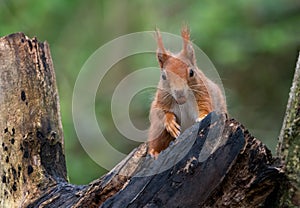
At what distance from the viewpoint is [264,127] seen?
542 centimetres

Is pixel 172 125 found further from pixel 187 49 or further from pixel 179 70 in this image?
pixel 187 49

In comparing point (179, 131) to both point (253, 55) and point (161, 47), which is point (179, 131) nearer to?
point (161, 47)

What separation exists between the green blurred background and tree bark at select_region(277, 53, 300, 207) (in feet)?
9.41

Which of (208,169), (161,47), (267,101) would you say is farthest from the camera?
(267,101)

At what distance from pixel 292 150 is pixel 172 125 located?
63 cm

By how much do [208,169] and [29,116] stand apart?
78 cm

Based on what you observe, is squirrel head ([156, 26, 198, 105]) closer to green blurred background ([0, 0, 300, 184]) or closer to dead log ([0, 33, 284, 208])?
dead log ([0, 33, 284, 208])

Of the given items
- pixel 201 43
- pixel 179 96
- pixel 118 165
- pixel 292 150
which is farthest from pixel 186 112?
pixel 201 43

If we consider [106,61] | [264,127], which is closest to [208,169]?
[106,61]

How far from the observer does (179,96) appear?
2586 millimetres

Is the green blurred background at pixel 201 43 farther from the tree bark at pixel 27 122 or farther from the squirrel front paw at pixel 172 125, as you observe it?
the tree bark at pixel 27 122

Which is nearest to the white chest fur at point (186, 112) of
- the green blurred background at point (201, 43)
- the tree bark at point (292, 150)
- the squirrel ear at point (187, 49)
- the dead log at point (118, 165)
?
the squirrel ear at point (187, 49)

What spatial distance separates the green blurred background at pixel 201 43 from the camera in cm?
542

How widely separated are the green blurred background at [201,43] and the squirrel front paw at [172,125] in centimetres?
246
